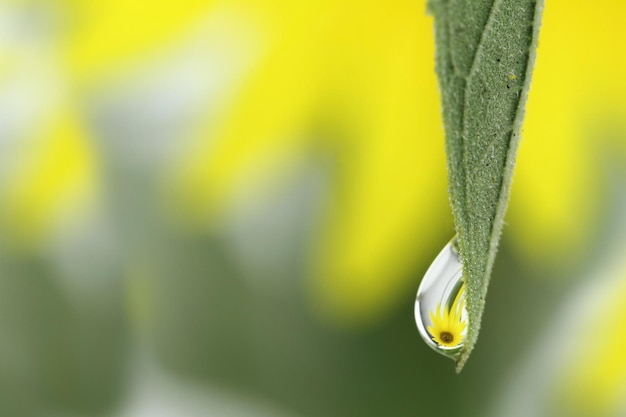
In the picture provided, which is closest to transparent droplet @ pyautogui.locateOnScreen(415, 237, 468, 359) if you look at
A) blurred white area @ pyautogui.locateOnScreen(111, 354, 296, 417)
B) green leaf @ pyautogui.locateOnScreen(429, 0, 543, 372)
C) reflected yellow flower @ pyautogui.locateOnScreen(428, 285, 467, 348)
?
reflected yellow flower @ pyautogui.locateOnScreen(428, 285, 467, 348)

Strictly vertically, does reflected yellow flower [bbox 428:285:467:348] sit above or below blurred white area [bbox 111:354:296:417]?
above

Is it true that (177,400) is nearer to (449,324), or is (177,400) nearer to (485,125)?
(449,324)

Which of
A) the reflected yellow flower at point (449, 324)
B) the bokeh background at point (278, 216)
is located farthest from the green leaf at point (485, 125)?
the bokeh background at point (278, 216)

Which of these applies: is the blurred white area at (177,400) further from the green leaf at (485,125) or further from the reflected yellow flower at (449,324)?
the green leaf at (485,125)

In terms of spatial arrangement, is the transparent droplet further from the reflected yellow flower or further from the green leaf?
the green leaf

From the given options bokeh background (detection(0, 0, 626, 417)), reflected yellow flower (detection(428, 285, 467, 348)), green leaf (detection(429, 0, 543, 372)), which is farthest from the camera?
bokeh background (detection(0, 0, 626, 417))

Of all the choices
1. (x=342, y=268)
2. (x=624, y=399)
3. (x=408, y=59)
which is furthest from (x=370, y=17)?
(x=624, y=399)

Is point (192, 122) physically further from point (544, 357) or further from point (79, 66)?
point (544, 357)
